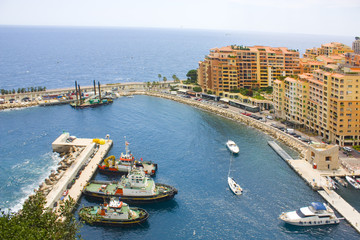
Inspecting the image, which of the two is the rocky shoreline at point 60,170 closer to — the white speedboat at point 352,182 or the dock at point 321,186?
the dock at point 321,186

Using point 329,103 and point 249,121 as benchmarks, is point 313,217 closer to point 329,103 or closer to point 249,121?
point 329,103

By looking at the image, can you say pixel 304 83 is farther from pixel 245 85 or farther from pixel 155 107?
pixel 155 107

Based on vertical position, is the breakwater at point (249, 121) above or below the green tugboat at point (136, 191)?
above

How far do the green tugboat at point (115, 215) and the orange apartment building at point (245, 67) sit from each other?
83111 mm

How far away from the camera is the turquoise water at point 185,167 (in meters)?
56.6

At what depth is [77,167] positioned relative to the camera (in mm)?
77125

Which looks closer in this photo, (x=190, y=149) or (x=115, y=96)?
(x=190, y=149)

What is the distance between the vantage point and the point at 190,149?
8788cm

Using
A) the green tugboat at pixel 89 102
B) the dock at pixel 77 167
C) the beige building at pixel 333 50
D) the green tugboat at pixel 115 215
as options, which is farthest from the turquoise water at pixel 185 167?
the beige building at pixel 333 50

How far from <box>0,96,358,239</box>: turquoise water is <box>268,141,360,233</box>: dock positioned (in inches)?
52.2

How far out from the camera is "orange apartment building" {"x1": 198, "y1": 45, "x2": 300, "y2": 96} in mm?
132000

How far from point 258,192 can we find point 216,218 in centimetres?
1166

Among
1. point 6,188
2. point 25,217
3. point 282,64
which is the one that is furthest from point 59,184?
point 282,64

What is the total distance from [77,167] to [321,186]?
162 ft
